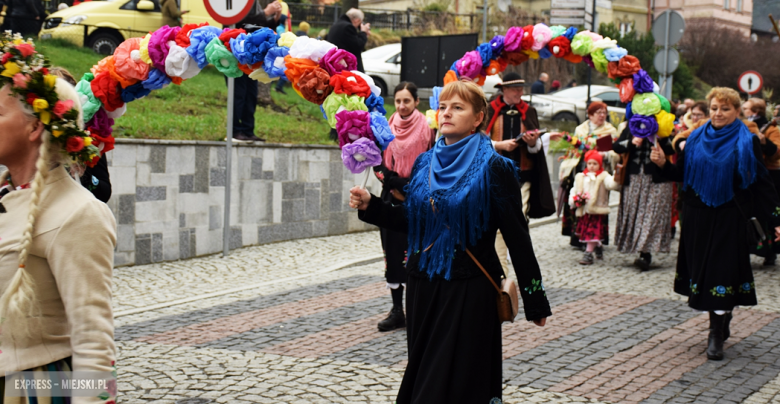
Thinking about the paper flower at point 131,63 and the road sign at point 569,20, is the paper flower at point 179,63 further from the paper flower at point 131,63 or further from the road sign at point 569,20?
the road sign at point 569,20

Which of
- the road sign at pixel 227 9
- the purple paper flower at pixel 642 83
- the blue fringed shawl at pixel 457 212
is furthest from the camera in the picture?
the road sign at pixel 227 9

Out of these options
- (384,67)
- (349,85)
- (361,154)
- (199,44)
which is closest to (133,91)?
(199,44)

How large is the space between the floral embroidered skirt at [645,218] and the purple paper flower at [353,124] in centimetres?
669

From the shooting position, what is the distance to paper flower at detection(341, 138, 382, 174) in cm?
451

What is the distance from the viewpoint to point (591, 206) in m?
10.8

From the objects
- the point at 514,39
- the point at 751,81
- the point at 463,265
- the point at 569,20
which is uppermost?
the point at 569,20

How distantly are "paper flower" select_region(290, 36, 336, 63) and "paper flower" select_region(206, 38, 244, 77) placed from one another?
0.47m

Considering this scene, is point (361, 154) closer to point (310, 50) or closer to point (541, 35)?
point (310, 50)

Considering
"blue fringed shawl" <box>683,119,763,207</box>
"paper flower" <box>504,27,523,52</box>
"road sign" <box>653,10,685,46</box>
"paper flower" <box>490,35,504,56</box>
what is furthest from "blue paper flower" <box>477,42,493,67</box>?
"road sign" <box>653,10,685,46</box>

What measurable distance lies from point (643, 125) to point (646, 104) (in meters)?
0.22

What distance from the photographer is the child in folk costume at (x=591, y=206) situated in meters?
10.8

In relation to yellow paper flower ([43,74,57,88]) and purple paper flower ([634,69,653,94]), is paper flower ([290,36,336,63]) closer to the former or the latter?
yellow paper flower ([43,74,57,88])

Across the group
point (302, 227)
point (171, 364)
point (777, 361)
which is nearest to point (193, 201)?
point (302, 227)

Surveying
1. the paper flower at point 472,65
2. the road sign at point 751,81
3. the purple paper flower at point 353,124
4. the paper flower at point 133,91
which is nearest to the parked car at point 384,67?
the road sign at point 751,81
